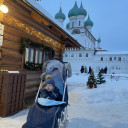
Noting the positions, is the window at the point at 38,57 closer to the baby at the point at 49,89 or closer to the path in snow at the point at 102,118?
the path in snow at the point at 102,118

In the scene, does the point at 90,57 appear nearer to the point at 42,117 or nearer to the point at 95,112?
the point at 95,112

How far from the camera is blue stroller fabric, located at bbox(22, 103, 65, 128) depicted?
8.83 ft

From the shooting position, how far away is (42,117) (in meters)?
2.73

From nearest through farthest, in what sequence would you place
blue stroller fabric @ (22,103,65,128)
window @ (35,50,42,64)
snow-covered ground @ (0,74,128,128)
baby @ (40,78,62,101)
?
blue stroller fabric @ (22,103,65,128), baby @ (40,78,62,101), snow-covered ground @ (0,74,128,128), window @ (35,50,42,64)

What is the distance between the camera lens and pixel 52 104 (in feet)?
9.60

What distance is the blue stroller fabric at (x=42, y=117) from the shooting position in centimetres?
269

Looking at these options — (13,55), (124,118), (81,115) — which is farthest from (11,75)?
(124,118)

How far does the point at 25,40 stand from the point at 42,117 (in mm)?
3803

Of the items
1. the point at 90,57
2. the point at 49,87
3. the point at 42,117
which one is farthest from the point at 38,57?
the point at 90,57

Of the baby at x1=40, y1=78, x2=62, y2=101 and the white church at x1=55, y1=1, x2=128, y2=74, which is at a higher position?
the white church at x1=55, y1=1, x2=128, y2=74

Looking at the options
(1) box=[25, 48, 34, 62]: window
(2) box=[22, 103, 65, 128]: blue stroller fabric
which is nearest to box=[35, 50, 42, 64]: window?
(1) box=[25, 48, 34, 62]: window

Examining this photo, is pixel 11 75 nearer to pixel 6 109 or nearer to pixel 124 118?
pixel 6 109

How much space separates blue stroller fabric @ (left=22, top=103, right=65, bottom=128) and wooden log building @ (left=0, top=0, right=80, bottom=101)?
2.45 m

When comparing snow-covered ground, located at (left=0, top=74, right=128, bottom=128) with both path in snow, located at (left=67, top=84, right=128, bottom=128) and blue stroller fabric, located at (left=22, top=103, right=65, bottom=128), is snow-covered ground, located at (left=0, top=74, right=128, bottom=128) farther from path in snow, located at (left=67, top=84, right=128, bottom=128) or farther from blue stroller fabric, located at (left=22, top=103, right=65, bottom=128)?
blue stroller fabric, located at (left=22, top=103, right=65, bottom=128)
